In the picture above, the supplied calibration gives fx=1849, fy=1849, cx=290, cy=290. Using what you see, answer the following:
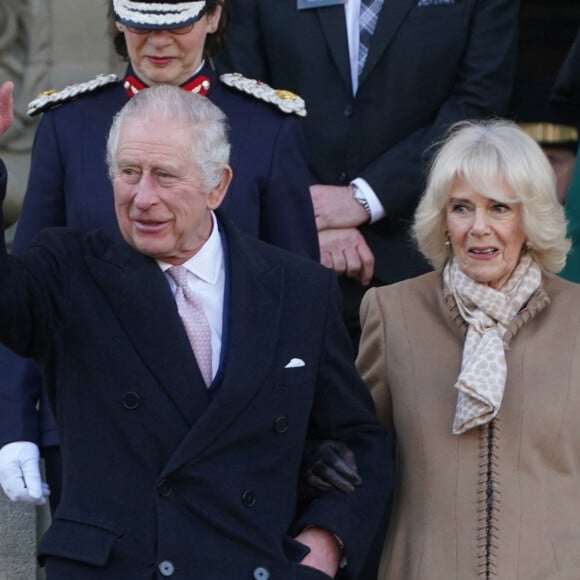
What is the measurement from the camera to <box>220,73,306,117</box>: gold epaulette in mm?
4676

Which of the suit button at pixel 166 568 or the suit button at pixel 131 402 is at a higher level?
the suit button at pixel 131 402

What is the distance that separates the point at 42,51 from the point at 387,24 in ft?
4.32

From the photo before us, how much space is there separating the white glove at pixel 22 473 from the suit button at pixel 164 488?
50 centimetres

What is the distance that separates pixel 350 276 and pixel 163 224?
140cm

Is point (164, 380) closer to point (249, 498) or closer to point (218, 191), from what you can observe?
point (249, 498)

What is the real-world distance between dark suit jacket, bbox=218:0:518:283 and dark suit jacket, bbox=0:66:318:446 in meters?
0.60

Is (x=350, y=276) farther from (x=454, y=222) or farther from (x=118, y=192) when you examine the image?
(x=118, y=192)

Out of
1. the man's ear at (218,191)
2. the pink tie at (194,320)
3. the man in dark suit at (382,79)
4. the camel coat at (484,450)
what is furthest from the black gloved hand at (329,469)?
the man in dark suit at (382,79)

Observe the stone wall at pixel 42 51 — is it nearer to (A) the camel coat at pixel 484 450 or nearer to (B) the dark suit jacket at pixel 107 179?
(B) the dark suit jacket at pixel 107 179

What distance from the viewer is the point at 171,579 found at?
379 centimetres

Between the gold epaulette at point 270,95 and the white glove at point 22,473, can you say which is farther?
the gold epaulette at point 270,95

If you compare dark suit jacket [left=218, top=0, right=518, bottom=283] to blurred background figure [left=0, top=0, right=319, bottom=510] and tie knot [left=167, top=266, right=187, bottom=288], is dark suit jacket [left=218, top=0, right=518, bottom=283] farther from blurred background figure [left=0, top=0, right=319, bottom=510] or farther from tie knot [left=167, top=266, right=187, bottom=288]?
tie knot [left=167, top=266, right=187, bottom=288]

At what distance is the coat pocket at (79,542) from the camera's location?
3754 millimetres

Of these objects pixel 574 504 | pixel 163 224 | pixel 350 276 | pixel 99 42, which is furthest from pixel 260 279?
pixel 99 42
